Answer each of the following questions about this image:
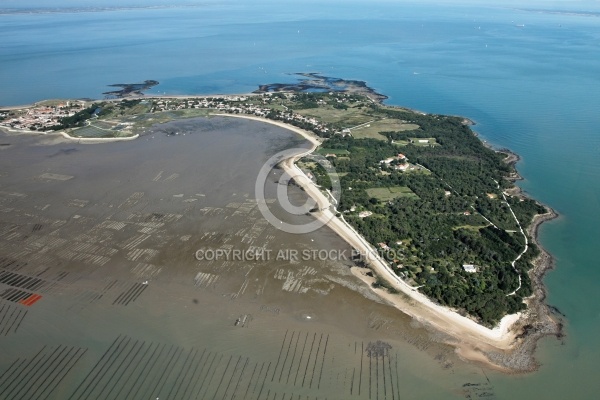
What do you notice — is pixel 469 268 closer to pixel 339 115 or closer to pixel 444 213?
pixel 444 213

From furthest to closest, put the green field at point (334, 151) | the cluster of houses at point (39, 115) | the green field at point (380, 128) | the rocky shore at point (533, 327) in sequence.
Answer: the cluster of houses at point (39, 115)
the green field at point (380, 128)
the green field at point (334, 151)
the rocky shore at point (533, 327)

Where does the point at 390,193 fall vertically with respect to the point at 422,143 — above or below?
below

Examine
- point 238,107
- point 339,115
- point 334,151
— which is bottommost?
point 334,151

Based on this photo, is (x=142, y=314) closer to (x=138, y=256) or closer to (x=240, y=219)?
(x=138, y=256)

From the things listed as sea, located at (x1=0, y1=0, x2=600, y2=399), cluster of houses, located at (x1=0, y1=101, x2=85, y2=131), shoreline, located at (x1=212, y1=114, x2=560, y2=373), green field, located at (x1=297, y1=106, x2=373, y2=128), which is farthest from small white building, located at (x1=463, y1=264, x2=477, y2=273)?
cluster of houses, located at (x1=0, y1=101, x2=85, y2=131)

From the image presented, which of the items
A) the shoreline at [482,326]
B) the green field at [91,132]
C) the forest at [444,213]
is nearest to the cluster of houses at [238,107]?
the forest at [444,213]

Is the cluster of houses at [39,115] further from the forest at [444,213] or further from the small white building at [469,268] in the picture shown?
the small white building at [469,268]

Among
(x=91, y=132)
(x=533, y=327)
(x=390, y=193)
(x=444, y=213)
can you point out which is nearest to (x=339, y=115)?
(x=390, y=193)
